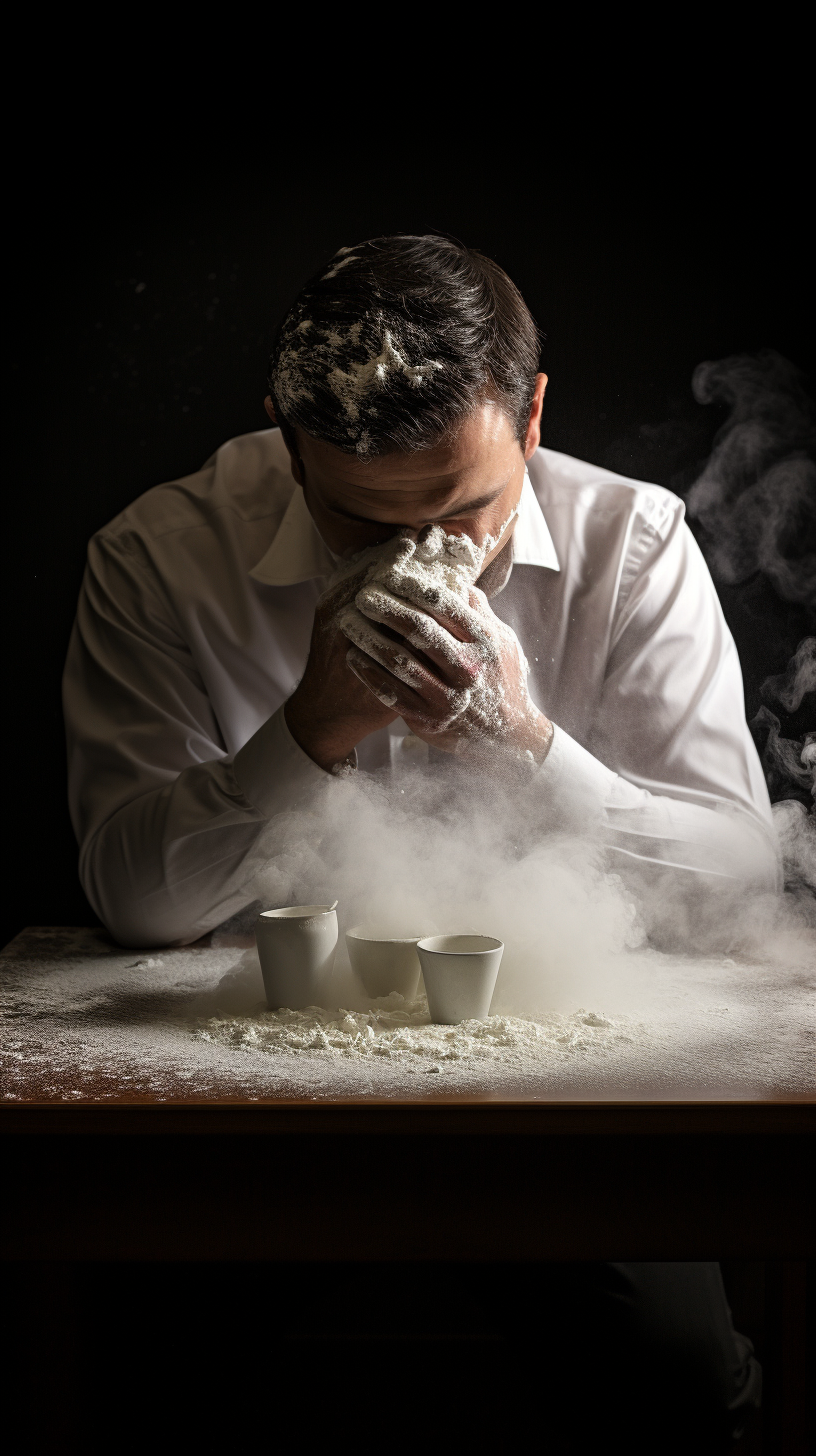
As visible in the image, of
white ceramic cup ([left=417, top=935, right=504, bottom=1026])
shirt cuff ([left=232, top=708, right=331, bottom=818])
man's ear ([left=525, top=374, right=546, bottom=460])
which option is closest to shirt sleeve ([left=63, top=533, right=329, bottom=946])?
shirt cuff ([left=232, top=708, right=331, bottom=818])

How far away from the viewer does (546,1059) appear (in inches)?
44.6

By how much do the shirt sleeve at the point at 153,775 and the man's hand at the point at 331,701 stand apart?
0.03m

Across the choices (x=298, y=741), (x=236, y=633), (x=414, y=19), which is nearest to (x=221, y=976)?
(x=298, y=741)

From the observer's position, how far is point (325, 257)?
208cm

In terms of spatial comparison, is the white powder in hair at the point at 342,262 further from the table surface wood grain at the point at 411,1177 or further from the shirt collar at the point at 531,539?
the table surface wood grain at the point at 411,1177

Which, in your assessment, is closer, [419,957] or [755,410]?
[419,957]

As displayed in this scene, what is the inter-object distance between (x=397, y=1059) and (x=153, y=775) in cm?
80

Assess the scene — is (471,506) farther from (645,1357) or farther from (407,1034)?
(645,1357)

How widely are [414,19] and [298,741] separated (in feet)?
4.44

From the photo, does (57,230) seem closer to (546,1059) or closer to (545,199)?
(545,199)

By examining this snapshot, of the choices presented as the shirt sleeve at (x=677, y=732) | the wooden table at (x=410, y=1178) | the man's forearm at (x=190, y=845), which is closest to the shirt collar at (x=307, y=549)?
the shirt sleeve at (x=677, y=732)

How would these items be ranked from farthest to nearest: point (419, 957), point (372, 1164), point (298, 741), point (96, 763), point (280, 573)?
1. point (280, 573)
2. point (96, 763)
3. point (298, 741)
4. point (419, 957)
5. point (372, 1164)

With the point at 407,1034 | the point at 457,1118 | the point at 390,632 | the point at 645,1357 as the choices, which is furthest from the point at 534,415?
the point at 645,1357

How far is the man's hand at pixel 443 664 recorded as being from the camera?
1.40 metres
